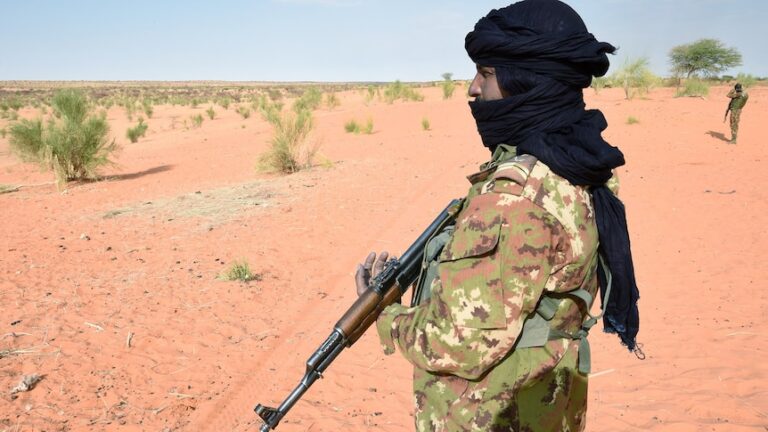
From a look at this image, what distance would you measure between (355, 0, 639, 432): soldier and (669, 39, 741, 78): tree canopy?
4478 centimetres

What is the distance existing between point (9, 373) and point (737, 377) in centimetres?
543

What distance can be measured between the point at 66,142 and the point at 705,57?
41.6 m

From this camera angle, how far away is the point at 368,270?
1.74 m

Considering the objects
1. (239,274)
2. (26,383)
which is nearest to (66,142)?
(239,274)

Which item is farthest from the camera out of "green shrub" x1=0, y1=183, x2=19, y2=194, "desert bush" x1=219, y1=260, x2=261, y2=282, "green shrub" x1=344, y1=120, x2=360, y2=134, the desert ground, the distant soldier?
"green shrub" x1=344, y1=120, x2=360, y2=134

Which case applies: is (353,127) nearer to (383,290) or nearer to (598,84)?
(383,290)

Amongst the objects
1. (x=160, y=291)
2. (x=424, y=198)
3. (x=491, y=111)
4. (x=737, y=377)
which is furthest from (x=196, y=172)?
(x=491, y=111)

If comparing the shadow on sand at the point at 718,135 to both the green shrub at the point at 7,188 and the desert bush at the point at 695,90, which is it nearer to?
the desert bush at the point at 695,90

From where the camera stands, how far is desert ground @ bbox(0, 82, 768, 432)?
3791mm

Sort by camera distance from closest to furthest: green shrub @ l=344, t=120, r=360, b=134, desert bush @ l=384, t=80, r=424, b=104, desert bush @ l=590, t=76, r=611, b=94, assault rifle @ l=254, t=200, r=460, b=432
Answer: assault rifle @ l=254, t=200, r=460, b=432 → green shrub @ l=344, t=120, r=360, b=134 → desert bush @ l=590, t=76, r=611, b=94 → desert bush @ l=384, t=80, r=424, b=104

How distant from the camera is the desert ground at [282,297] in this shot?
3.79 meters

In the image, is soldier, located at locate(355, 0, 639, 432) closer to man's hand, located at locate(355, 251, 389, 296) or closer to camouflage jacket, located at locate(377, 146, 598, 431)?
camouflage jacket, located at locate(377, 146, 598, 431)

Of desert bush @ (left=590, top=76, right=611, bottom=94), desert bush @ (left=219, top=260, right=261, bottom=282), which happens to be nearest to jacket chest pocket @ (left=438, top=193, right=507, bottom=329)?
desert bush @ (left=219, top=260, right=261, bottom=282)

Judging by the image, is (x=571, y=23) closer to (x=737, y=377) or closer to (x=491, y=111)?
(x=491, y=111)
